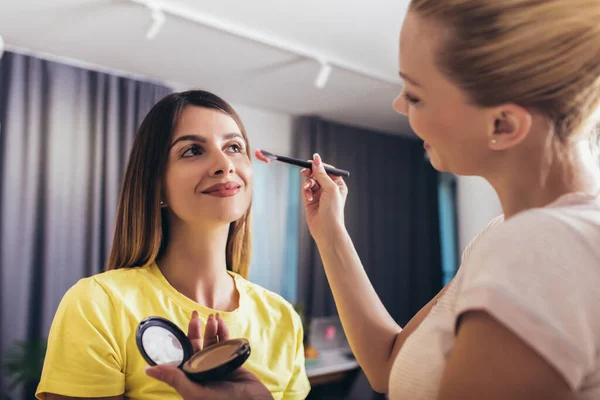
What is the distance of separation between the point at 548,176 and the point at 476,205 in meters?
2.89

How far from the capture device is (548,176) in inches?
24.0

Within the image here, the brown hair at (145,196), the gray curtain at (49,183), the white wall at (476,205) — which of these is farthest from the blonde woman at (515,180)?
the white wall at (476,205)

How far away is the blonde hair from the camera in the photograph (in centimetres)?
57

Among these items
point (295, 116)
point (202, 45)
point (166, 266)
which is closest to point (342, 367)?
point (295, 116)

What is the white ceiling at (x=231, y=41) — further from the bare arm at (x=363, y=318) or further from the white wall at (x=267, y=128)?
the bare arm at (x=363, y=318)

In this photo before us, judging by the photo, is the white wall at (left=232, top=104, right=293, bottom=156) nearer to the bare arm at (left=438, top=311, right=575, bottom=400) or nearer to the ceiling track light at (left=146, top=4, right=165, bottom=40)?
the ceiling track light at (left=146, top=4, right=165, bottom=40)

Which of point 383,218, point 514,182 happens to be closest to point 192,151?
point 514,182

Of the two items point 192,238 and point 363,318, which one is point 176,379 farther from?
point 192,238

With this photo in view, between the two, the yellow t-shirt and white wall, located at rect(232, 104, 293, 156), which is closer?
the yellow t-shirt

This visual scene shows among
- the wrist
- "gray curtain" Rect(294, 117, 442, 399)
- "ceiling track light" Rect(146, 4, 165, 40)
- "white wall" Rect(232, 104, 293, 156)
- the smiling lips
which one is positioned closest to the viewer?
the wrist

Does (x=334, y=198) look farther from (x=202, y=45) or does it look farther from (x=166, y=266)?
(x=202, y=45)

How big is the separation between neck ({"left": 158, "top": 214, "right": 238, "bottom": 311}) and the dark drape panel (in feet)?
8.87

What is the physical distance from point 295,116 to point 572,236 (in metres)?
3.63

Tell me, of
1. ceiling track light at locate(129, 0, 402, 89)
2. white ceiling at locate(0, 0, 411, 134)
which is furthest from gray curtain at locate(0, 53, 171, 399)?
ceiling track light at locate(129, 0, 402, 89)
